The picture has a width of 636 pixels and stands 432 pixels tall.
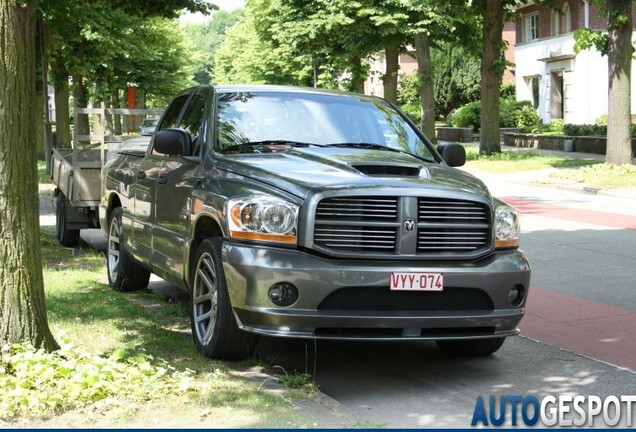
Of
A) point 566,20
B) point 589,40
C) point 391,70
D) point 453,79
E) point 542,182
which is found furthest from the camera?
point 453,79

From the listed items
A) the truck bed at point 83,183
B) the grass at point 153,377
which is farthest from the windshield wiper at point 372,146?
the truck bed at point 83,183

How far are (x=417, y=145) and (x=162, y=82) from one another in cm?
5596

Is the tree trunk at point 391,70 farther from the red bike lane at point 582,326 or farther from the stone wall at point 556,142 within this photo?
the red bike lane at point 582,326

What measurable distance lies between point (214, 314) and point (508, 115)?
158 ft

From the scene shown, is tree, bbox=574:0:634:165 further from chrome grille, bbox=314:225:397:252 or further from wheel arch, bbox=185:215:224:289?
chrome grille, bbox=314:225:397:252

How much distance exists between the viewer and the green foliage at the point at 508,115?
53312 millimetres

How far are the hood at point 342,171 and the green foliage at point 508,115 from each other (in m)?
45.6

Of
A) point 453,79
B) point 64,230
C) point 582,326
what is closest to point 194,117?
point 582,326

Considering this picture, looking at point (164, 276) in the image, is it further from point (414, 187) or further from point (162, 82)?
point (162, 82)

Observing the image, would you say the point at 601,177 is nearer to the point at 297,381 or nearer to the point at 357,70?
the point at 297,381

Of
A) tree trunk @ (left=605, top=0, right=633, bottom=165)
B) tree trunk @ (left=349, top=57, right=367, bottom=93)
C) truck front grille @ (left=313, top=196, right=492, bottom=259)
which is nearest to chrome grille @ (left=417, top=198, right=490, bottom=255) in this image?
truck front grille @ (left=313, top=196, right=492, bottom=259)

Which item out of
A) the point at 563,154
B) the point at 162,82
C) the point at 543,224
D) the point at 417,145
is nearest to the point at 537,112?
the point at 563,154

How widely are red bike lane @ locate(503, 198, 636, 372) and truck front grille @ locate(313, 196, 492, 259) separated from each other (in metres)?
1.60

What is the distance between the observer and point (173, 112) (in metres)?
9.14
